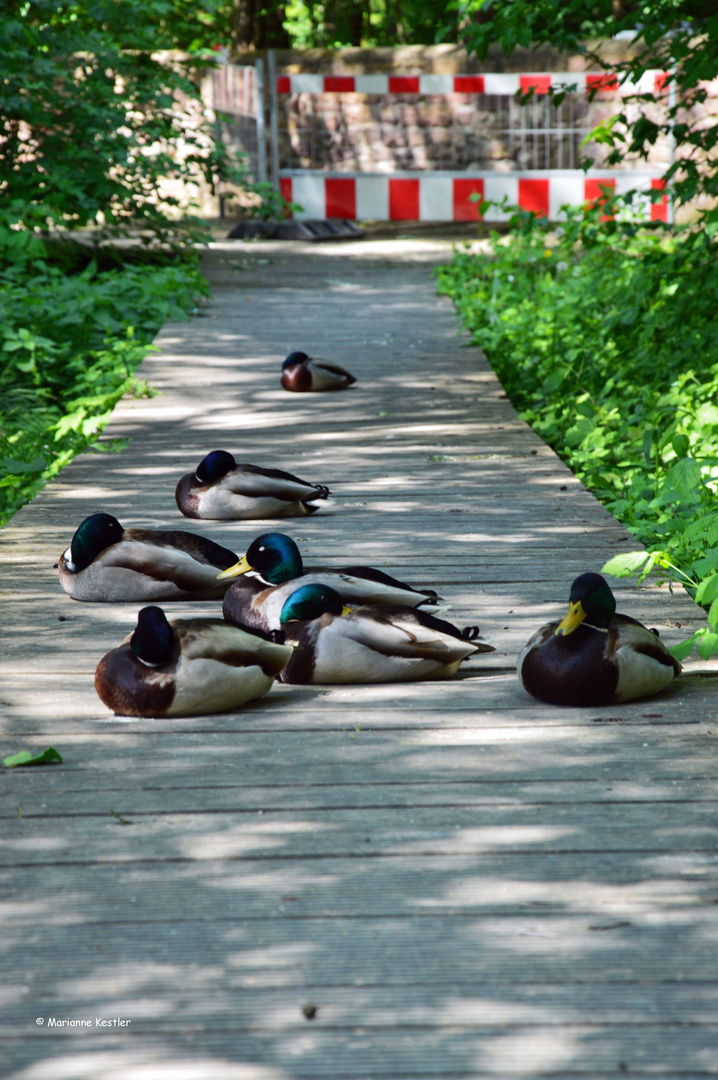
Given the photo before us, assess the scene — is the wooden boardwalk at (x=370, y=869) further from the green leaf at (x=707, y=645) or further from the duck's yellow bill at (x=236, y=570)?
the duck's yellow bill at (x=236, y=570)

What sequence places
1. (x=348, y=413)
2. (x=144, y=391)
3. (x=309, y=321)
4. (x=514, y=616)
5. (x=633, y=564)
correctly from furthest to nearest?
(x=309, y=321) < (x=144, y=391) < (x=348, y=413) < (x=514, y=616) < (x=633, y=564)

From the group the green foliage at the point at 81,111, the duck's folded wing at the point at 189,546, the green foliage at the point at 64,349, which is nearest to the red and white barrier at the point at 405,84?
the green foliage at the point at 81,111

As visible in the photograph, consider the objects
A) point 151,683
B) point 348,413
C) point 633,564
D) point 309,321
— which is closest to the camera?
point 151,683

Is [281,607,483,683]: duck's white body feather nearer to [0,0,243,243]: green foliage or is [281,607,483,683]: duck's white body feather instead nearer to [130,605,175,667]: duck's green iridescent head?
[130,605,175,667]: duck's green iridescent head

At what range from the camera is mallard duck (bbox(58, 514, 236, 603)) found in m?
4.09

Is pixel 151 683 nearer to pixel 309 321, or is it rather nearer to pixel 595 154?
pixel 309 321

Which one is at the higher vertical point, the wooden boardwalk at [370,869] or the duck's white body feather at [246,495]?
the duck's white body feather at [246,495]

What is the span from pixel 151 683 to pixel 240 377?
547 cm

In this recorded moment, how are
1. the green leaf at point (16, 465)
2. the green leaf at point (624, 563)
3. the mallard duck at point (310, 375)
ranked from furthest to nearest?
the mallard duck at point (310, 375) → the green leaf at point (16, 465) → the green leaf at point (624, 563)

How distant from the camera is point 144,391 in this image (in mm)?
7914

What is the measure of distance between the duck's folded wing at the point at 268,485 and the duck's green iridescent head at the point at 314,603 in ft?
5.88

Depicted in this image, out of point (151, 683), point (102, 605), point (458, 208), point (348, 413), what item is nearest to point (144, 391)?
point (348, 413)

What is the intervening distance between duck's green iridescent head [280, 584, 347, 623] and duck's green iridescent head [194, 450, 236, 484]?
6.10 ft

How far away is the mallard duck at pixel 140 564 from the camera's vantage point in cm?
409
